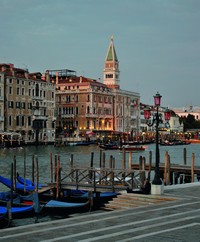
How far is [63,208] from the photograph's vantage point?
14211 mm

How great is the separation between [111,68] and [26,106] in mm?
38363

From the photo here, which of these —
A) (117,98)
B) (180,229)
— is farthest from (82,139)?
(180,229)

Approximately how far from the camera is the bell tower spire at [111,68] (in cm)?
10081

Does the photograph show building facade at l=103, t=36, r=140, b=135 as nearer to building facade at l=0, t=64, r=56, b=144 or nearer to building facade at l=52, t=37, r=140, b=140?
building facade at l=52, t=37, r=140, b=140

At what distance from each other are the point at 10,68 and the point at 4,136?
8.93m

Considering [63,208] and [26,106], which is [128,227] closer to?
[63,208]

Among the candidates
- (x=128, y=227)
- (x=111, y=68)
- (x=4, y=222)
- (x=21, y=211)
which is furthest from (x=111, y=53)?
(x=128, y=227)

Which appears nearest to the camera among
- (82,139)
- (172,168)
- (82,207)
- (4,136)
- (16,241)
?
(16,241)

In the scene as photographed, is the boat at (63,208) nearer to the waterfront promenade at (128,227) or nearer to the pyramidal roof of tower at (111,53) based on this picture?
the waterfront promenade at (128,227)

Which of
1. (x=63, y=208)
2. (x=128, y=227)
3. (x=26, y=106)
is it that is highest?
(x=26, y=106)

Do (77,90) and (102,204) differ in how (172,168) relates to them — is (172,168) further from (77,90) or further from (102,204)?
(77,90)

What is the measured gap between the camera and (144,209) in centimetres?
1172

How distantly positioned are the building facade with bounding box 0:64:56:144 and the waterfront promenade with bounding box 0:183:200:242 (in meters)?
50.4

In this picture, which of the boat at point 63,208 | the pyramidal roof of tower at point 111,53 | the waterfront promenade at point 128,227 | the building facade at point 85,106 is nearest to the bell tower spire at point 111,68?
the pyramidal roof of tower at point 111,53
